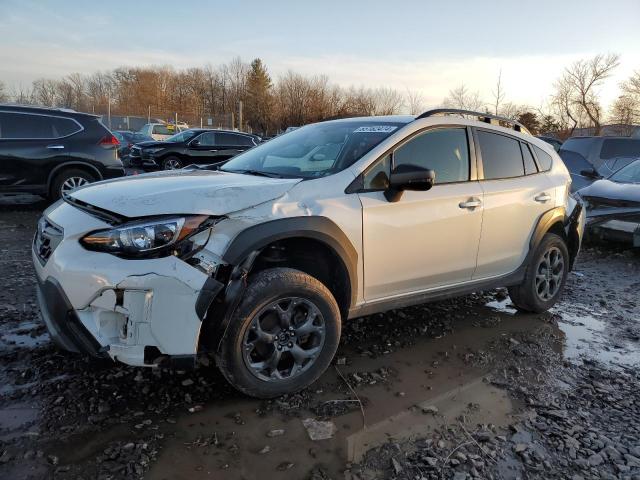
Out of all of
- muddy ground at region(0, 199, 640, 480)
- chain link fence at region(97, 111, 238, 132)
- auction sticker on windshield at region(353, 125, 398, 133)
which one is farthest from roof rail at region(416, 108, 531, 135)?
chain link fence at region(97, 111, 238, 132)

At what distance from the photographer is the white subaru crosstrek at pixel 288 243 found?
2.46 metres

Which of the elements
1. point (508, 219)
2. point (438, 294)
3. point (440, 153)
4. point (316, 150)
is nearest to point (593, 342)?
point (508, 219)

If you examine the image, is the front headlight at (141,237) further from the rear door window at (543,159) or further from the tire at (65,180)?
the tire at (65,180)

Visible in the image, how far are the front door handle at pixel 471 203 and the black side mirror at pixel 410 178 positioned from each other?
62cm

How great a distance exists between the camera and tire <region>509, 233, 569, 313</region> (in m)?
4.39

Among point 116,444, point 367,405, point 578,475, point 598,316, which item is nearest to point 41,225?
point 116,444

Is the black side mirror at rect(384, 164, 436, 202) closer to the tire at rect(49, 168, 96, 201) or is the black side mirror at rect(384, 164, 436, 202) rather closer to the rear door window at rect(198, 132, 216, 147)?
the tire at rect(49, 168, 96, 201)

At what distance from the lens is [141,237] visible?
2469mm

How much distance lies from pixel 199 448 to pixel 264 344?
66cm

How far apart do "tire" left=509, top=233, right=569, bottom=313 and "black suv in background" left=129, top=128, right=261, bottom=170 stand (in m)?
10.4

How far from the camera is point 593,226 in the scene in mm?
7391

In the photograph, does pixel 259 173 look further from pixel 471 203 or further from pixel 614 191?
pixel 614 191

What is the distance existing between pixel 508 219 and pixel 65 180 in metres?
7.28

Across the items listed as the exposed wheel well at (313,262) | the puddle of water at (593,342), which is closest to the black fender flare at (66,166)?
the exposed wheel well at (313,262)
